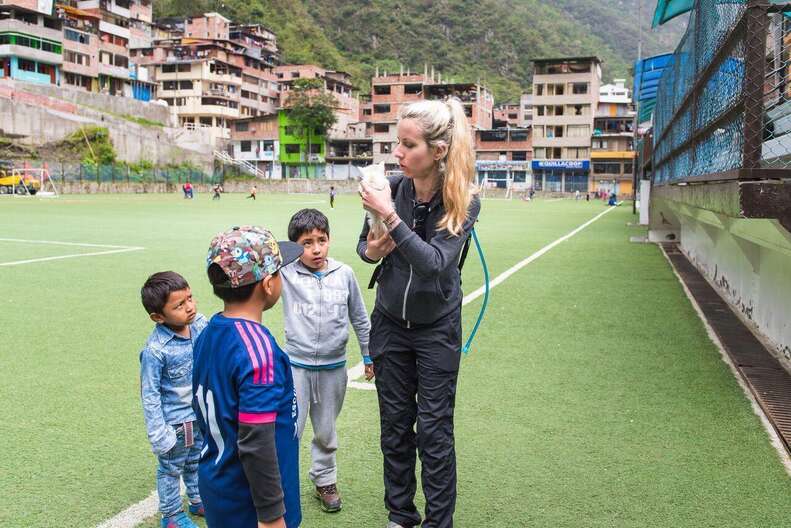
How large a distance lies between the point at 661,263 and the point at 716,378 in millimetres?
8180

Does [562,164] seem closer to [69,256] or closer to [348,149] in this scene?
[348,149]

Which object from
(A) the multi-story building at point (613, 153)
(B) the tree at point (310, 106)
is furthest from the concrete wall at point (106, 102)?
(A) the multi-story building at point (613, 153)

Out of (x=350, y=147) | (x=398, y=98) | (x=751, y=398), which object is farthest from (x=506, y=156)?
(x=751, y=398)

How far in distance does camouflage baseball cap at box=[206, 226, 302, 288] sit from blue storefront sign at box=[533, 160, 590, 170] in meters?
80.6

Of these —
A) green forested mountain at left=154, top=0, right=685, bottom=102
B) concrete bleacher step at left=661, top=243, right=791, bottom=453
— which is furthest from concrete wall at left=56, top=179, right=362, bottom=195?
concrete bleacher step at left=661, top=243, right=791, bottom=453

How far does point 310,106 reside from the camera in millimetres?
85062

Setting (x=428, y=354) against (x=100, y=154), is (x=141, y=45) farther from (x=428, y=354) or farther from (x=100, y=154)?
(x=428, y=354)

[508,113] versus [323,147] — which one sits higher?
[508,113]

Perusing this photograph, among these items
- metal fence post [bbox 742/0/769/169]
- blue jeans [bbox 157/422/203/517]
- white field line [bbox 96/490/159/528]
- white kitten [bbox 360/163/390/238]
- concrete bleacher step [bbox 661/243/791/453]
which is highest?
metal fence post [bbox 742/0/769/169]

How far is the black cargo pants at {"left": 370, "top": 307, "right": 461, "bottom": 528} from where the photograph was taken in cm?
308

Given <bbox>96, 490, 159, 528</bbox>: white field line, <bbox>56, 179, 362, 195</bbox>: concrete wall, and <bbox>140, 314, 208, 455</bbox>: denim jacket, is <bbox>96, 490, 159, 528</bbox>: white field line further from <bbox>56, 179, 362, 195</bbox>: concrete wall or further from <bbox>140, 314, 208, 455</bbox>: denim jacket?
<bbox>56, 179, 362, 195</bbox>: concrete wall

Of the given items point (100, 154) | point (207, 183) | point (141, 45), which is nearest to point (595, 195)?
point (207, 183)

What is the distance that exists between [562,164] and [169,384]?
3163 inches

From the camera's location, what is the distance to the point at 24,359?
613cm
